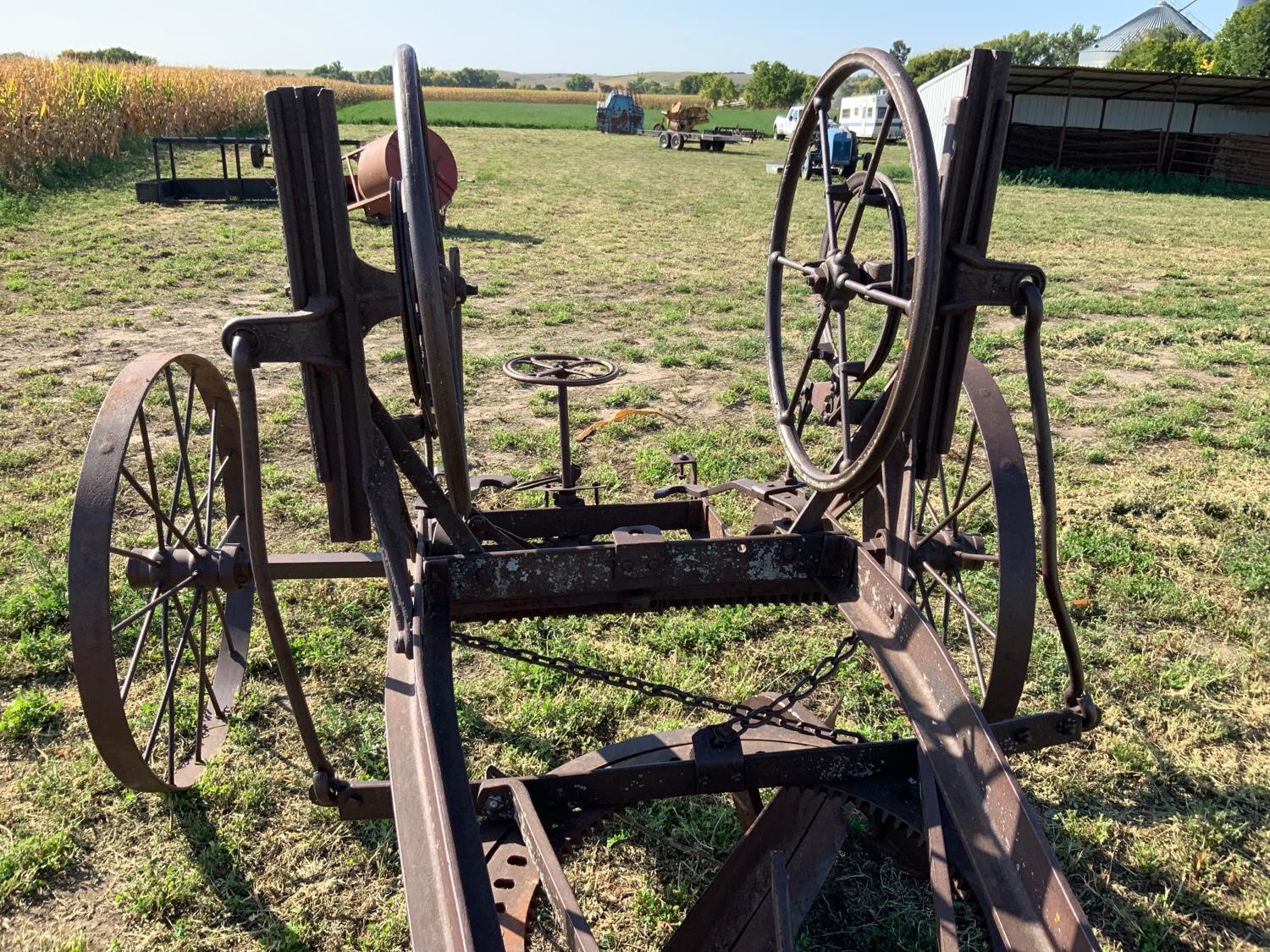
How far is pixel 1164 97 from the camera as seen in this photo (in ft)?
75.3

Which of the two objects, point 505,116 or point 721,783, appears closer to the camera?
point 721,783

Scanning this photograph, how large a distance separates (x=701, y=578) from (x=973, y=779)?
0.88m

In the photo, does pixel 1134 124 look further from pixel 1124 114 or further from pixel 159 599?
pixel 159 599

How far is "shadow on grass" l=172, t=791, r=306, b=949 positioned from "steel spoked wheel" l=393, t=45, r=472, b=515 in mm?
1367

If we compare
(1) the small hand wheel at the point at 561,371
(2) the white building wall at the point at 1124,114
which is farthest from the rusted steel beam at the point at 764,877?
(2) the white building wall at the point at 1124,114

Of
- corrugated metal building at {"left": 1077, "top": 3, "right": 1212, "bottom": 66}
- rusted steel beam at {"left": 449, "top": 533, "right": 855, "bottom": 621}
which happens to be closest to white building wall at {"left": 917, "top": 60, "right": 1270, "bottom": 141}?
rusted steel beam at {"left": 449, "top": 533, "right": 855, "bottom": 621}

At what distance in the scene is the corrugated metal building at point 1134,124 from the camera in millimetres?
22203

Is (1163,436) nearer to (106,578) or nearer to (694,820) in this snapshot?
(694,820)

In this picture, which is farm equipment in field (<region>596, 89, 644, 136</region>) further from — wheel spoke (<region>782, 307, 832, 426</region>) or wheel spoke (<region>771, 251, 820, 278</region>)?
wheel spoke (<region>782, 307, 832, 426</region>)

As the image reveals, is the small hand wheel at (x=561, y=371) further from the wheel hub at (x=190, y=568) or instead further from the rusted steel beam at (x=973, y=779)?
the rusted steel beam at (x=973, y=779)

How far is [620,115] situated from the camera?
35438mm

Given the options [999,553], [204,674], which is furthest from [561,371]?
[999,553]

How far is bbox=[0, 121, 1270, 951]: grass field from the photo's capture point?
8.39 ft

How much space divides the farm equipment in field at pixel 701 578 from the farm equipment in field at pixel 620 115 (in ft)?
114
